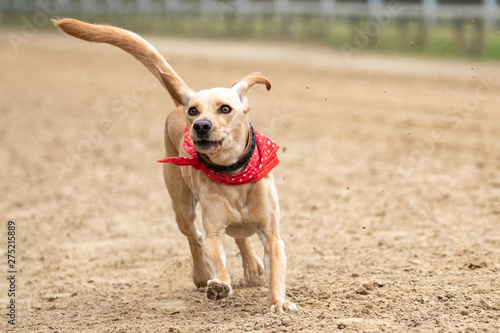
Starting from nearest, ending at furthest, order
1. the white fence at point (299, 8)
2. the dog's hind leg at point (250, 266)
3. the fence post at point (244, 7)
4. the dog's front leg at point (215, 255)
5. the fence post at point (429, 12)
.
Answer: the dog's front leg at point (215, 255) < the dog's hind leg at point (250, 266) < the white fence at point (299, 8) < the fence post at point (429, 12) < the fence post at point (244, 7)

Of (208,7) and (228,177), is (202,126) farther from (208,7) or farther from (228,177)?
(208,7)

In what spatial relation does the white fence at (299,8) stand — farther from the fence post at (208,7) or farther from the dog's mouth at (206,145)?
the dog's mouth at (206,145)

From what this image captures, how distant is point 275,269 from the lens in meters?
4.22

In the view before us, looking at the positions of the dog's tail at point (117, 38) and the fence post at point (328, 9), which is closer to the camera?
the dog's tail at point (117, 38)

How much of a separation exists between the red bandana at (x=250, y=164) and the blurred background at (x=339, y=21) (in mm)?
8726

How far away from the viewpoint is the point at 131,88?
15.4 m

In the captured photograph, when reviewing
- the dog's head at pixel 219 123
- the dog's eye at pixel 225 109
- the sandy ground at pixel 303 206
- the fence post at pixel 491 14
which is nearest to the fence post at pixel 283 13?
the sandy ground at pixel 303 206

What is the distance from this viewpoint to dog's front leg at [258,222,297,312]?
13.6 feet

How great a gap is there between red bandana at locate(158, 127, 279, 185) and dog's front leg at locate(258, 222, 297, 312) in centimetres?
30

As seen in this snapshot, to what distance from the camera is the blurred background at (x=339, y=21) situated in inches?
647

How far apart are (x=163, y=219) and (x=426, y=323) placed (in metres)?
3.58

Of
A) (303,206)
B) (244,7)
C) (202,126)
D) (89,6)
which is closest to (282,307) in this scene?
(202,126)

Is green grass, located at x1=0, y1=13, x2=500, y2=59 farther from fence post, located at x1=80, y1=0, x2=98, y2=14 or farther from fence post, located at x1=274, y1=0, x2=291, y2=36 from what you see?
fence post, located at x1=80, y1=0, x2=98, y2=14

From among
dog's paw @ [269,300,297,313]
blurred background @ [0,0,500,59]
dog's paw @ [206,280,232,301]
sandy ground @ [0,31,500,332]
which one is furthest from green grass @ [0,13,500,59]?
dog's paw @ [206,280,232,301]
